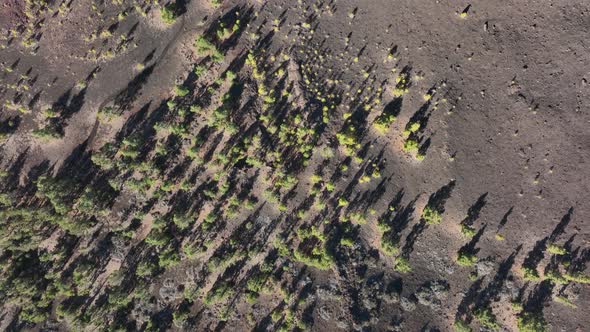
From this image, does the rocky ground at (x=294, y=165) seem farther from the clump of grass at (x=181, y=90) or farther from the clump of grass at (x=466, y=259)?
the clump of grass at (x=181, y=90)

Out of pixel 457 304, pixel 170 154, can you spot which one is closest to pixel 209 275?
pixel 170 154

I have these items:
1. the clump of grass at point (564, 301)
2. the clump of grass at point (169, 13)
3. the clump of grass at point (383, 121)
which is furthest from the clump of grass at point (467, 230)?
the clump of grass at point (169, 13)

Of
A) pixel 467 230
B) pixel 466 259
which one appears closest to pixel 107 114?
pixel 467 230

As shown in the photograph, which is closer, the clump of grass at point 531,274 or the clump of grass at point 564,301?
the clump of grass at point 531,274

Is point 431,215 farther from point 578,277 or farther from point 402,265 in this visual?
point 578,277

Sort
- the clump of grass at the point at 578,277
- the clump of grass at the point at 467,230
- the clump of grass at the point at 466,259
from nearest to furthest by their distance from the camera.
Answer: the clump of grass at the point at 578,277 → the clump of grass at the point at 467,230 → the clump of grass at the point at 466,259

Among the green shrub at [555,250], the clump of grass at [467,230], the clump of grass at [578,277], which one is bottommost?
the clump of grass at [467,230]

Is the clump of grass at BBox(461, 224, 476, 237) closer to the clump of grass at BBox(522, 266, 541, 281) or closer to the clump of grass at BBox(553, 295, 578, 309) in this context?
the clump of grass at BBox(522, 266, 541, 281)

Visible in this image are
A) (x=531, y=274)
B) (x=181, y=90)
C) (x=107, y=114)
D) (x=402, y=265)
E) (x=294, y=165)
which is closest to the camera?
(x=531, y=274)

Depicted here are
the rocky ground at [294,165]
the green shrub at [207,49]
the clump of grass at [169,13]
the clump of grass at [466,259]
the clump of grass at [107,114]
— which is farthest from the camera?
the clump of grass at [107,114]
